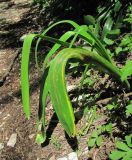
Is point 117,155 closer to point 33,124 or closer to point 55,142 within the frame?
point 55,142

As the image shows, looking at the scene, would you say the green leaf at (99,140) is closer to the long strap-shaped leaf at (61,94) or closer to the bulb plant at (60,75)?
the bulb plant at (60,75)

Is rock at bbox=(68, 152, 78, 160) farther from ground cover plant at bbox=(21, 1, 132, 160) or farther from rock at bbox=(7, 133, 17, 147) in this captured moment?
rock at bbox=(7, 133, 17, 147)

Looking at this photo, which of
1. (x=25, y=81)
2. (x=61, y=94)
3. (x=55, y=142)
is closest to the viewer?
(x=61, y=94)

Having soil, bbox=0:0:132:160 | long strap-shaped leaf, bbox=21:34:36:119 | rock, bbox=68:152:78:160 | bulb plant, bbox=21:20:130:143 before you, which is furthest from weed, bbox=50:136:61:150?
long strap-shaped leaf, bbox=21:34:36:119

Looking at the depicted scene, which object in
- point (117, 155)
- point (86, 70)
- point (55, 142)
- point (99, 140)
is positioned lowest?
point (55, 142)

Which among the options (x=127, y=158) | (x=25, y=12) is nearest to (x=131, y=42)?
(x=127, y=158)

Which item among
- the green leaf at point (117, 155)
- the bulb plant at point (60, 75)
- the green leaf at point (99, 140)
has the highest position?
the bulb plant at point (60, 75)

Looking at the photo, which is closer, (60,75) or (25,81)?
(60,75)

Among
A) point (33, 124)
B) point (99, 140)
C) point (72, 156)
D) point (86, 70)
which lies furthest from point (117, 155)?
point (33, 124)

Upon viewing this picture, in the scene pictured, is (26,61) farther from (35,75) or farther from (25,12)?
(25,12)

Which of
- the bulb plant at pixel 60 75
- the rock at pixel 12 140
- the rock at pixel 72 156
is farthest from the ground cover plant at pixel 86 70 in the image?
the rock at pixel 12 140

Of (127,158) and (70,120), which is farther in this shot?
(127,158)
